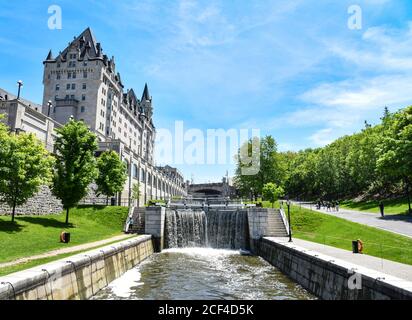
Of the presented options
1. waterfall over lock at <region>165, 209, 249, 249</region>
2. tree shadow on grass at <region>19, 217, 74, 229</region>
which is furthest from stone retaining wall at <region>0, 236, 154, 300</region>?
waterfall over lock at <region>165, 209, 249, 249</region>

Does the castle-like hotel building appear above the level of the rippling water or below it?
above

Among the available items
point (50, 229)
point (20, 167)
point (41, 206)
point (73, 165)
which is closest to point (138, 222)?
point (73, 165)

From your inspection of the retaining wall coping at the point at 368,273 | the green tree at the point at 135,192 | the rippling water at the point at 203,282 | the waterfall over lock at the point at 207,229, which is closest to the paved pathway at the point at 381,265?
the retaining wall coping at the point at 368,273

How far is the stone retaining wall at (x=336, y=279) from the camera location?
928 centimetres

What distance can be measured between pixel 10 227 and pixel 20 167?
427 cm

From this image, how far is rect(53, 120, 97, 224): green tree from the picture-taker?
30.1m

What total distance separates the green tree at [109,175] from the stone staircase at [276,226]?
20895 millimetres

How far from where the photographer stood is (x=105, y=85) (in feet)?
266

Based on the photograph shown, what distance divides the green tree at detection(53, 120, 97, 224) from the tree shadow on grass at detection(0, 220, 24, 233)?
6.19 metres

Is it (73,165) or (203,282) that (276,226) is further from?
(73,165)

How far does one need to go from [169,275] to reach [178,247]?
581 inches

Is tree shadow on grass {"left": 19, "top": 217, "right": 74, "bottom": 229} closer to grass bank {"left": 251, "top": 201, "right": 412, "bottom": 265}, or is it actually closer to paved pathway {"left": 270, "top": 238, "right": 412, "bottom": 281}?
grass bank {"left": 251, "top": 201, "right": 412, "bottom": 265}
